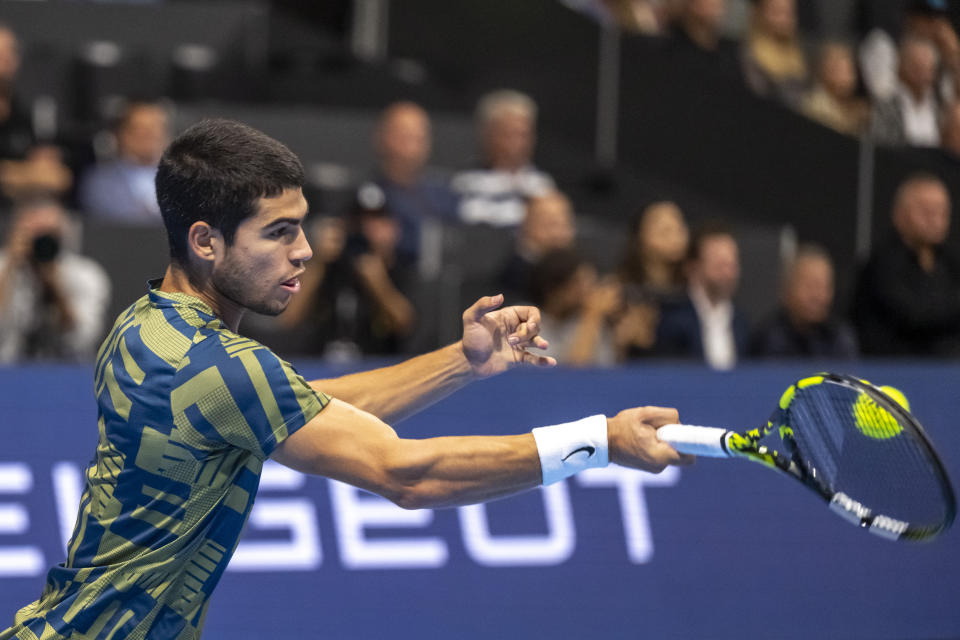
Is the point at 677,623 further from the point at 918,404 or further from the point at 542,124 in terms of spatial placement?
the point at 542,124

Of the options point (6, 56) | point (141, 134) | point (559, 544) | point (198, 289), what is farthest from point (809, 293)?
point (198, 289)

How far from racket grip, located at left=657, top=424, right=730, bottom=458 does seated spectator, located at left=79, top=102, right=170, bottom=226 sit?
494 centimetres

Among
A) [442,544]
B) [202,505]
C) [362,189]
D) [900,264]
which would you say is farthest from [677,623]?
[202,505]

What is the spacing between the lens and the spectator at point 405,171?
7457 millimetres

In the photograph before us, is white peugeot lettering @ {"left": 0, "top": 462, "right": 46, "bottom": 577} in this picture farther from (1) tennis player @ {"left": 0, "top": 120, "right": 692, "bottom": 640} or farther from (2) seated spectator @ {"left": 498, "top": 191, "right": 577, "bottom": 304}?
(1) tennis player @ {"left": 0, "top": 120, "right": 692, "bottom": 640}

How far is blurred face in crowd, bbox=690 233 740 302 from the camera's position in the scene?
691 centimetres

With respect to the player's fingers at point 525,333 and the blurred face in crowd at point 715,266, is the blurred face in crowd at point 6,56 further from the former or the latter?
the player's fingers at point 525,333

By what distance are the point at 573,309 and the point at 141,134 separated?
254cm

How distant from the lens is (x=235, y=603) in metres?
5.52

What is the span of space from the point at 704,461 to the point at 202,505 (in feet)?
11.3

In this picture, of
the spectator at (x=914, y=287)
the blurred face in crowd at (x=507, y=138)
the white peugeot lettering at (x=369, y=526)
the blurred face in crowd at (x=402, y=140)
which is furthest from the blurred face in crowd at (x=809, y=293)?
the white peugeot lettering at (x=369, y=526)

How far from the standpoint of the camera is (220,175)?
2748 millimetres

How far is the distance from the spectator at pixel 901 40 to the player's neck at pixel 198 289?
5.50 metres

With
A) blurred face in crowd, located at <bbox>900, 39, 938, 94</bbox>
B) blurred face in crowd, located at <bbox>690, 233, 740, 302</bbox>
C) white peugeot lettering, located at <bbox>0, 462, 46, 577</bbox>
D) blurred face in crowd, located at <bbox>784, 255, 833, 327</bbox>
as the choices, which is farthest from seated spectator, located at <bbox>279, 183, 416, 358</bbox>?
blurred face in crowd, located at <bbox>900, 39, 938, 94</bbox>
